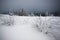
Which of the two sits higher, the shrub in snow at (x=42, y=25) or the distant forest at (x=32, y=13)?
the distant forest at (x=32, y=13)

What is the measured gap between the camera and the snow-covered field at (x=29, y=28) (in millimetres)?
1630

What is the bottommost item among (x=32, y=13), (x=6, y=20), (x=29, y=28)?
(x=29, y=28)

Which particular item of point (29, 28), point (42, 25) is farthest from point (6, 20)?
point (42, 25)

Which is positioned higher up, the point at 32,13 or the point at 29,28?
the point at 32,13

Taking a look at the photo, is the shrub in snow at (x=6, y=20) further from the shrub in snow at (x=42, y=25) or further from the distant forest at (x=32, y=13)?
the shrub in snow at (x=42, y=25)

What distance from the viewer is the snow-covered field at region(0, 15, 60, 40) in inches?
64.2

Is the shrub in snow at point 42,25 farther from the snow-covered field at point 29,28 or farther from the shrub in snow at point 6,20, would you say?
the shrub in snow at point 6,20

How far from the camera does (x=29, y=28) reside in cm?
166

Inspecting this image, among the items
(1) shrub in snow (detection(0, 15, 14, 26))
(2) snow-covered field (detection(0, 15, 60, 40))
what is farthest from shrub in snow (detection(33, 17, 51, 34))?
(1) shrub in snow (detection(0, 15, 14, 26))

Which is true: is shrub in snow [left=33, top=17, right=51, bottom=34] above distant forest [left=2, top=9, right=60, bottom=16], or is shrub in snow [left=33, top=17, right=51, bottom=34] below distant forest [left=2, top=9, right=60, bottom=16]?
below

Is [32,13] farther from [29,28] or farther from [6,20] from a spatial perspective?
[6,20]

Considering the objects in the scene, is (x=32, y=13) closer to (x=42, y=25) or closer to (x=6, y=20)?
(x=42, y=25)

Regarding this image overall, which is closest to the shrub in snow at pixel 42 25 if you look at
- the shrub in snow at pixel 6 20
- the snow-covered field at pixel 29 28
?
the snow-covered field at pixel 29 28

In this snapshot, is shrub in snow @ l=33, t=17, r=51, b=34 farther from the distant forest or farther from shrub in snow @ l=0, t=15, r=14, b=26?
shrub in snow @ l=0, t=15, r=14, b=26
